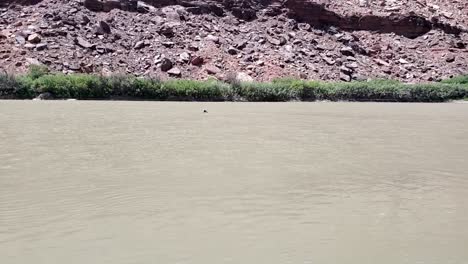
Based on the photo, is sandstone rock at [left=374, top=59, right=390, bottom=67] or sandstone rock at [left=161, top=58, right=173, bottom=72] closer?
sandstone rock at [left=161, top=58, right=173, bottom=72]

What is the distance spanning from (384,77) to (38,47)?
23521mm

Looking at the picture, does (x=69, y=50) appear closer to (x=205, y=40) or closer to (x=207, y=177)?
(x=205, y=40)

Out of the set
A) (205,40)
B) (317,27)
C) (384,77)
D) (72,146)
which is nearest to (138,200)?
(72,146)

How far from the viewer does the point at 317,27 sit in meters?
44.5

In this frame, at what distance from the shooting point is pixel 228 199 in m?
7.39

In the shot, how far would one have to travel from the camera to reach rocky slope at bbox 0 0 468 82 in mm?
Answer: 36094

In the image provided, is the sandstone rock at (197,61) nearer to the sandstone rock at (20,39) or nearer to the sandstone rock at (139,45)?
the sandstone rock at (139,45)

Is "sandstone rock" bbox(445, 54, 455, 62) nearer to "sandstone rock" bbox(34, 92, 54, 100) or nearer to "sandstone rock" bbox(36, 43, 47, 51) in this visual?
"sandstone rock" bbox(36, 43, 47, 51)

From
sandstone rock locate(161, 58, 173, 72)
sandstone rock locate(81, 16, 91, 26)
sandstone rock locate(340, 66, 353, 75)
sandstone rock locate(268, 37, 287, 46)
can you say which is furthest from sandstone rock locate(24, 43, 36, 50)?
sandstone rock locate(340, 66, 353, 75)

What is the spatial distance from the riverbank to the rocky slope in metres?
2.96

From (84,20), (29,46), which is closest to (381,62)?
(84,20)

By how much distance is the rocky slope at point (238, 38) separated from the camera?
36.1m

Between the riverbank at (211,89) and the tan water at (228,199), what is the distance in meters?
15.7

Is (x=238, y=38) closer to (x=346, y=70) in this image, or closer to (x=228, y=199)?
(x=346, y=70)
